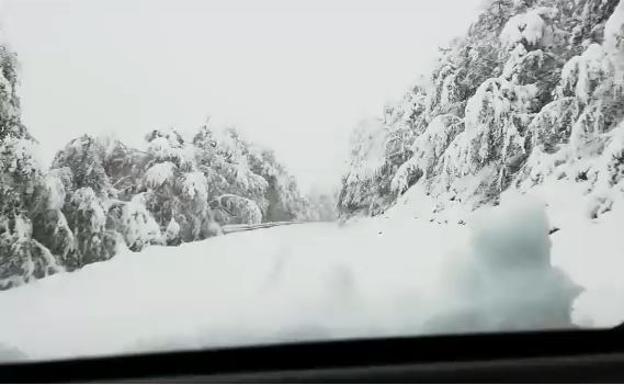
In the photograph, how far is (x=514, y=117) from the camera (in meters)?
1.90

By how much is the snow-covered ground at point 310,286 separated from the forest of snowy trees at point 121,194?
6 centimetres

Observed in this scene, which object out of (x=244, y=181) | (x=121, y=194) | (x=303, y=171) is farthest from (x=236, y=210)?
(x=121, y=194)

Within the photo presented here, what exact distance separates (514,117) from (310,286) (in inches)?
33.8

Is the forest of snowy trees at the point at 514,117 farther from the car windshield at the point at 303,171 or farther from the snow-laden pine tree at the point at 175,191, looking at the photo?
the snow-laden pine tree at the point at 175,191

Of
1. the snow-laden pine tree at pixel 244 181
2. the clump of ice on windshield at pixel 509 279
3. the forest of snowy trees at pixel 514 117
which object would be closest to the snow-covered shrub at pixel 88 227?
the snow-laden pine tree at pixel 244 181

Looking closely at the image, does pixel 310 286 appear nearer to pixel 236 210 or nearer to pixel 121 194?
pixel 236 210

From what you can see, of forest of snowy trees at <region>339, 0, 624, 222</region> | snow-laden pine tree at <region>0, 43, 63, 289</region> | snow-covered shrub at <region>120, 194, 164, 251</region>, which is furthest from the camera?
forest of snowy trees at <region>339, 0, 624, 222</region>

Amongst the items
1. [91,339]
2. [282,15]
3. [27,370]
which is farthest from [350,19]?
[27,370]

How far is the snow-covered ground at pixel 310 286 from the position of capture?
1.67 metres

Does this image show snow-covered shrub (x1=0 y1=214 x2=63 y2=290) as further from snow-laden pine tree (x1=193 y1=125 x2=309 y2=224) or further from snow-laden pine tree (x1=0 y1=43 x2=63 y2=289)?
snow-laden pine tree (x1=193 y1=125 x2=309 y2=224)

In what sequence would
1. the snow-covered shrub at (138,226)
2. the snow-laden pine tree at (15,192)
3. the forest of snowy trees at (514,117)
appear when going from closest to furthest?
the snow-laden pine tree at (15,192), the snow-covered shrub at (138,226), the forest of snowy trees at (514,117)

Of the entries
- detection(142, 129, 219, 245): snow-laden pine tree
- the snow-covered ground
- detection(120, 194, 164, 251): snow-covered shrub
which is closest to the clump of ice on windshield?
the snow-covered ground

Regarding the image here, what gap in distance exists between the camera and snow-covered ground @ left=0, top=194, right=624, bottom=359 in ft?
5.48

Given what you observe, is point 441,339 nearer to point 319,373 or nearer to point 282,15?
point 319,373
